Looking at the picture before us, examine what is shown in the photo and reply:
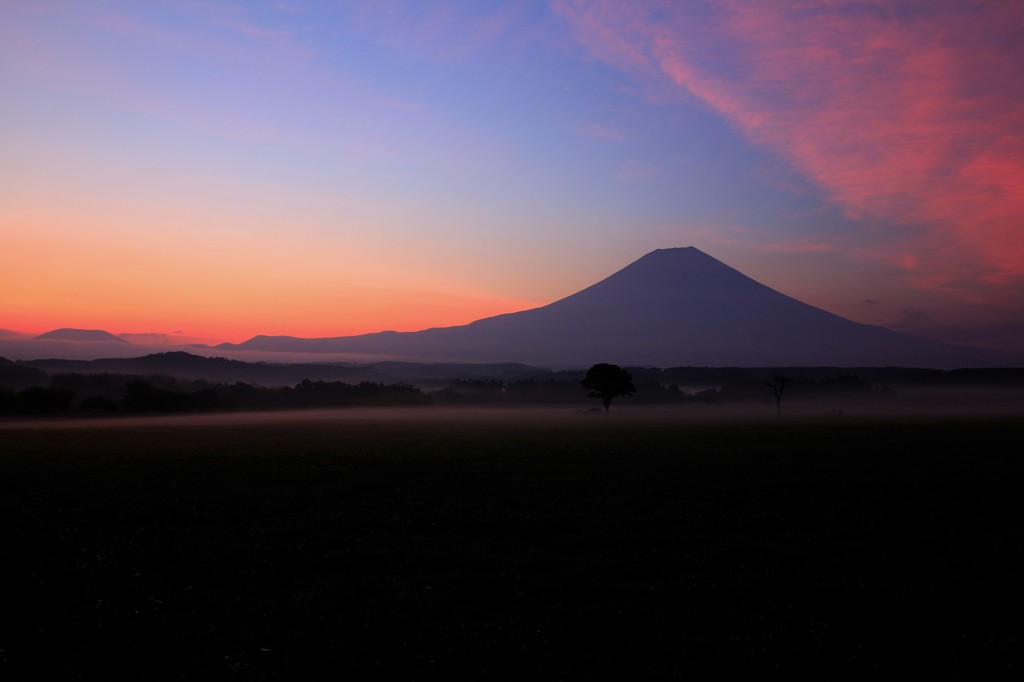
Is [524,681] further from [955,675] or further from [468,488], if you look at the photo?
[468,488]

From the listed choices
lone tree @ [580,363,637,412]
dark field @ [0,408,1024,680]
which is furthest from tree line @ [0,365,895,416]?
dark field @ [0,408,1024,680]

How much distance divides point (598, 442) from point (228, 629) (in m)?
41.7

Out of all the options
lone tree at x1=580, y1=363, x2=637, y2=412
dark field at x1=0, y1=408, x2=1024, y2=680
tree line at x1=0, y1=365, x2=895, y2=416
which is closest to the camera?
dark field at x1=0, y1=408, x2=1024, y2=680

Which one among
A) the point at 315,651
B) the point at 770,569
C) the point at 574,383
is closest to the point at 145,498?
the point at 315,651

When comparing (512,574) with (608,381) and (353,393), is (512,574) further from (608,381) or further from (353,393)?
(353,393)

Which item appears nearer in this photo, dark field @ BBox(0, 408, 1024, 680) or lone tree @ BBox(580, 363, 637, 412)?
dark field @ BBox(0, 408, 1024, 680)

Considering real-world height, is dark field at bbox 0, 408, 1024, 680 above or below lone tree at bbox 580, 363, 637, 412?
below

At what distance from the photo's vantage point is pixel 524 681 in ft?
33.7

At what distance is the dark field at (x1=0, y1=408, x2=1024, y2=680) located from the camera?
11.2 m

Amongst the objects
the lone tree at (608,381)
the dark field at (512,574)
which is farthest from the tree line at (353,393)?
the dark field at (512,574)

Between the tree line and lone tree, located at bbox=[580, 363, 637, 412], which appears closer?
the tree line

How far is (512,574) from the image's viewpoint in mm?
15750

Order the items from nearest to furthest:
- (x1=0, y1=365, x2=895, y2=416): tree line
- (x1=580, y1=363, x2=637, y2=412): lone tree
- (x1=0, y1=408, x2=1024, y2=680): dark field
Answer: (x1=0, y1=408, x2=1024, y2=680): dark field, (x1=0, y1=365, x2=895, y2=416): tree line, (x1=580, y1=363, x2=637, y2=412): lone tree

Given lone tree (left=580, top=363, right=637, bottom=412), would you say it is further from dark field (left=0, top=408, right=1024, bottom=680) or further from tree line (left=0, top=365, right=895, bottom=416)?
dark field (left=0, top=408, right=1024, bottom=680)
